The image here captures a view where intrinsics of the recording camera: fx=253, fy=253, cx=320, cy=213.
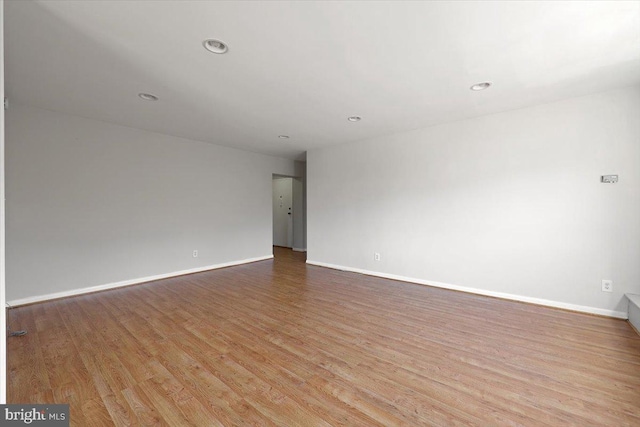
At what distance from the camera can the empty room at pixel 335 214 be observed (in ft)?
5.39

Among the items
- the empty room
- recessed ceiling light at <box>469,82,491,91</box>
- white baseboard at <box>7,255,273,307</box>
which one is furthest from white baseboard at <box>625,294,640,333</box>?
white baseboard at <box>7,255,273,307</box>

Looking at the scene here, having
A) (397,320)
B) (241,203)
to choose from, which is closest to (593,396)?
(397,320)

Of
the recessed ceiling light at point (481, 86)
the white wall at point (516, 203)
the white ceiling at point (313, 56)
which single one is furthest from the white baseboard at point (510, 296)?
the recessed ceiling light at point (481, 86)

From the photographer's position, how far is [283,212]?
8.02 meters

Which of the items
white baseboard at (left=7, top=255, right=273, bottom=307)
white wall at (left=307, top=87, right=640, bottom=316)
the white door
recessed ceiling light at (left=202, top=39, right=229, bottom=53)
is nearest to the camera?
recessed ceiling light at (left=202, top=39, right=229, bottom=53)

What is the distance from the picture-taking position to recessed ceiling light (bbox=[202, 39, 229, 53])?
6.44ft

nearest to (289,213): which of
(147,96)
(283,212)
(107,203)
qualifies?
(283,212)

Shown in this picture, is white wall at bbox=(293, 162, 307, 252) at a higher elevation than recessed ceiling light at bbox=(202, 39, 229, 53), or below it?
below

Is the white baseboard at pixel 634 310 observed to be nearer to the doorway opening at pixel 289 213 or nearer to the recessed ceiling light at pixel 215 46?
the recessed ceiling light at pixel 215 46

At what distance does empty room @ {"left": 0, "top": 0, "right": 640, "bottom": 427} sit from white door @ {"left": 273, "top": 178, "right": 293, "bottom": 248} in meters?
2.63

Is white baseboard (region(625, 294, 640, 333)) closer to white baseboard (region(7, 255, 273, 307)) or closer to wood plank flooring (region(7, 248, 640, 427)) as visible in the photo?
wood plank flooring (region(7, 248, 640, 427))

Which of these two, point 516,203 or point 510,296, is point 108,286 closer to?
point 510,296

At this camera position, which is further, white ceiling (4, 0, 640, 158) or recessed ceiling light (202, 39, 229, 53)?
recessed ceiling light (202, 39, 229, 53)

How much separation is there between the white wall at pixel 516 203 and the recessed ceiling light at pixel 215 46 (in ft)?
10.3
